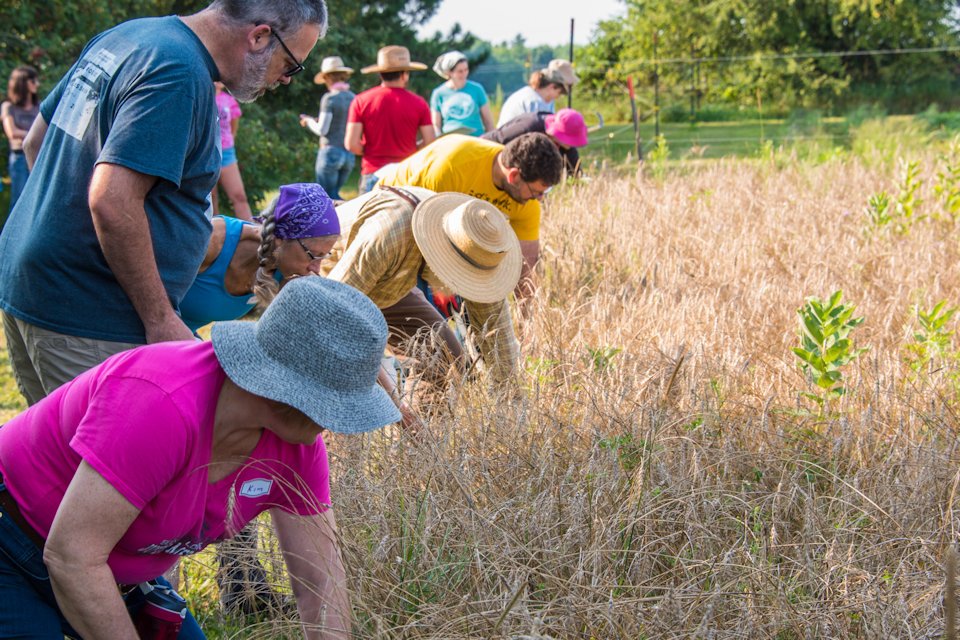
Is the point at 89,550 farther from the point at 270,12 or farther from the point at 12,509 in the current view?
the point at 270,12

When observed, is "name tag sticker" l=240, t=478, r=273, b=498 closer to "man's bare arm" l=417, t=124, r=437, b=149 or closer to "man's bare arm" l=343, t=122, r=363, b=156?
"man's bare arm" l=343, t=122, r=363, b=156

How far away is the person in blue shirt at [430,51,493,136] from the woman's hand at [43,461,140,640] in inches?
254

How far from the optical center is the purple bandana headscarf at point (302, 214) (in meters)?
2.70

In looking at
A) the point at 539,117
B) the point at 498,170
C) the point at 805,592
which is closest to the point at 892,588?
the point at 805,592

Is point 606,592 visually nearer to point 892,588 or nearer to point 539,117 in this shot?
point 892,588

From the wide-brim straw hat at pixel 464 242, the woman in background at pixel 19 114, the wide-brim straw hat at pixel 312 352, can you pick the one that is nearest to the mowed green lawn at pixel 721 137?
the woman in background at pixel 19 114

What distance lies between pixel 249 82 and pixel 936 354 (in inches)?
103

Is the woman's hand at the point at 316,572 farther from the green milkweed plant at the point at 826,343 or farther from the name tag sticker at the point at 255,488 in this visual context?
the green milkweed plant at the point at 826,343

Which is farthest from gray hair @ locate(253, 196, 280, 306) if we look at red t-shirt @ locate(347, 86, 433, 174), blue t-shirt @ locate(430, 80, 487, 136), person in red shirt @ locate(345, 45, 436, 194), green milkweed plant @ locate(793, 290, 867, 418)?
blue t-shirt @ locate(430, 80, 487, 136)

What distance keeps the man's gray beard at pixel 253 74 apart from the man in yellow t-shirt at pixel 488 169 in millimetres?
1530

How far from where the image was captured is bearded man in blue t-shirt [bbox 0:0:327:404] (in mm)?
2281

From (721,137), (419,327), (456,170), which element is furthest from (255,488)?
(721,137)

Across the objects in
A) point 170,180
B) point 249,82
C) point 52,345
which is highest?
point 249,82

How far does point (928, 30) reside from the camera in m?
29.1
